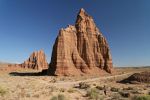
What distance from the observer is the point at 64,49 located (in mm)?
57844

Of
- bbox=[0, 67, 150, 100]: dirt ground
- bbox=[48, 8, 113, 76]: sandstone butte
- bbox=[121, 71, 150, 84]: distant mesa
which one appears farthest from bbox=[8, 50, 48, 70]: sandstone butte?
bbox=[121, 71, 150, 84]: distant mesa

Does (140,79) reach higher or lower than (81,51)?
lower

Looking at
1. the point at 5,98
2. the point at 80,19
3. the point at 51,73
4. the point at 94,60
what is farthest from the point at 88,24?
the point at 5,98

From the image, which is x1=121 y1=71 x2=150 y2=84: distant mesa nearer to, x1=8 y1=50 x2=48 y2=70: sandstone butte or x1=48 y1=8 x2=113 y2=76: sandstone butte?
x1=48 y1=8 x2=113 y2=76: sandstone butte

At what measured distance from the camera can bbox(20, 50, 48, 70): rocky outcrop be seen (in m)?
124

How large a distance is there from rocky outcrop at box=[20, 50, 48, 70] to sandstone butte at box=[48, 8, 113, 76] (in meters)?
63.3

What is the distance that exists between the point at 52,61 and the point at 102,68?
1771cm

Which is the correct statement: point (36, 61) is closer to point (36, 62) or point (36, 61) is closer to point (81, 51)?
point (36, 62)

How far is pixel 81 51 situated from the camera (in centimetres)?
6450

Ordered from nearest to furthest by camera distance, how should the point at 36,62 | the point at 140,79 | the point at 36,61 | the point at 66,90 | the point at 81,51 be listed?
1. the point at 66,90
2. the point at 140,79
3. the point at 81,51
4. the point at 36,62
5. the point at 36,61

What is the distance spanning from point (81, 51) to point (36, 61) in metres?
66.2

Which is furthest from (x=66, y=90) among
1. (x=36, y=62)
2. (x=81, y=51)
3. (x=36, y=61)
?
(x=36, y=61)

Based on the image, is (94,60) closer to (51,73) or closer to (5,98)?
(51,73)

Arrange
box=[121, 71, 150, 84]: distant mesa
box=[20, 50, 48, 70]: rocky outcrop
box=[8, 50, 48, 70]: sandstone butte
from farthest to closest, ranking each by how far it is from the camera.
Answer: box=[20, 50, 48, 70]: rocky outcrop
box=[8, 50, 48, 70]: sandstone butte
box=[121, 71, 150, 84]: distant mesa
